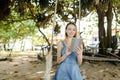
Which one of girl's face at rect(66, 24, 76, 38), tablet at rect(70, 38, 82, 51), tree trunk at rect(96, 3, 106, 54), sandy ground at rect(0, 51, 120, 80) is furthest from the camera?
tree trunk at rect(96, 3, 106, 54)

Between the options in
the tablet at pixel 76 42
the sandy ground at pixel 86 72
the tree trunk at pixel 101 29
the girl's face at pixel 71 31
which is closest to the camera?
the tablet at pixel 76 42

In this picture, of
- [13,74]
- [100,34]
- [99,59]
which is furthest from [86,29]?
[13,74]

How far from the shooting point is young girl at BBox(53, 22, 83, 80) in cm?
288

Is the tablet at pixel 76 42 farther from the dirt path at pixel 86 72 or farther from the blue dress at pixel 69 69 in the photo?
the dirt path at pixel 86 72

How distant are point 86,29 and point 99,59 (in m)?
11.7

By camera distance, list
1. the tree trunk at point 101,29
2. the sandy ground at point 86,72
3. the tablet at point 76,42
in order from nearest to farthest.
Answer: the tablet at point 76,42 → the sandy ground at point 86,72 → the tree trunk at point 101,29

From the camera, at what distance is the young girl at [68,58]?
288 cm

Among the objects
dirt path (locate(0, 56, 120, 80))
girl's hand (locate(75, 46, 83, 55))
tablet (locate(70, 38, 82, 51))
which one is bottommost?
dirt path (locate(0, 56, 120, 80))

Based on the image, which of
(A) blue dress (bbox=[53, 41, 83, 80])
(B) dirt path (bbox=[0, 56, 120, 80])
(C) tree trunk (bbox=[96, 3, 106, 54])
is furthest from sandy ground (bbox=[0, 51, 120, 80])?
(A) blue dress (bbox=[53, 41, 83, 80])

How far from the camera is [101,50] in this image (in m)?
9.49

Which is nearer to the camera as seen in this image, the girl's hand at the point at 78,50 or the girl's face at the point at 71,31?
the girl's hand at the point at 78,50

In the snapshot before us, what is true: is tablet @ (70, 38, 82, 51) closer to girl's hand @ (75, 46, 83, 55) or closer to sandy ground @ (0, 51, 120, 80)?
girl's hand @ (75, 46, 83, 55)

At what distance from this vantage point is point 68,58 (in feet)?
9.69

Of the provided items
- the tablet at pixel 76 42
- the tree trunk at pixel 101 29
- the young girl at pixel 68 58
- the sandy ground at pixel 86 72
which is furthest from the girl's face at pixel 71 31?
the tree trunk at pixel 101 29
